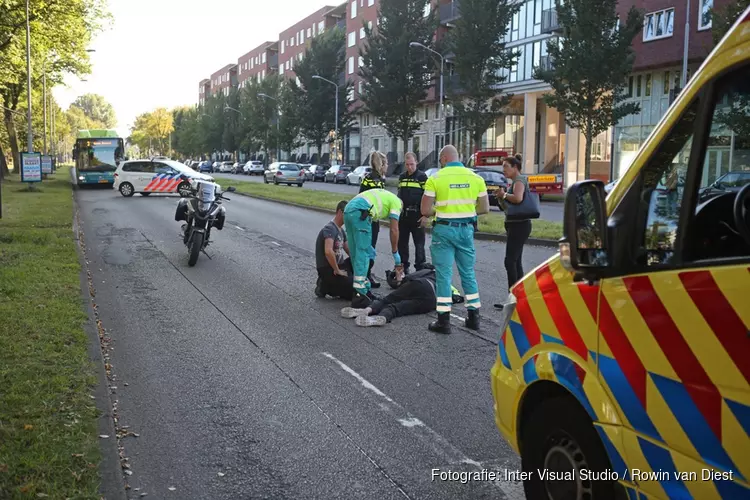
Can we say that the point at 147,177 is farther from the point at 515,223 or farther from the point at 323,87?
the point at 323,87

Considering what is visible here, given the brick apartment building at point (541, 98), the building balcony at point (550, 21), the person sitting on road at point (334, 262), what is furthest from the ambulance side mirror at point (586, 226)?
the building balcony at point (550, 21)

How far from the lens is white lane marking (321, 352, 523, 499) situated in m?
4.18

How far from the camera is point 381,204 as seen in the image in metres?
8.93

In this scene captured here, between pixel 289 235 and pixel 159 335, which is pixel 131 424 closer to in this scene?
pixel 159 335

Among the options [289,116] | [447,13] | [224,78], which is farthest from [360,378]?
[224,78]

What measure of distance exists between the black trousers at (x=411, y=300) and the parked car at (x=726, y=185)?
Answer: 5.98 meters

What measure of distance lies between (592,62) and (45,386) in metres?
30.6

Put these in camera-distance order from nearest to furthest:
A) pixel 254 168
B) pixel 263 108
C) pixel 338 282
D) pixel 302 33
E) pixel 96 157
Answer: pixel 338 282
pixel 96 157
pixel 254 168
pixel 263 108
pixel 302 33

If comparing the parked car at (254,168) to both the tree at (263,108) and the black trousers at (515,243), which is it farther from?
the black trousers at (515,243)

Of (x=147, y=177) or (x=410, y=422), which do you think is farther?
(x=147, y=177)

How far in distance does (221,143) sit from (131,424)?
107437 mm

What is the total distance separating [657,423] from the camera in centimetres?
264

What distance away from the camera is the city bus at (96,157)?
39.9 meters

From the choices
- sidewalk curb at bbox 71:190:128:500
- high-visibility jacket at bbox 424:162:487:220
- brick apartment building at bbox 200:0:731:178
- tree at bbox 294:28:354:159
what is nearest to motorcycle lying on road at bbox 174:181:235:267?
sidewalk curb at bbox 71:190:128:500
